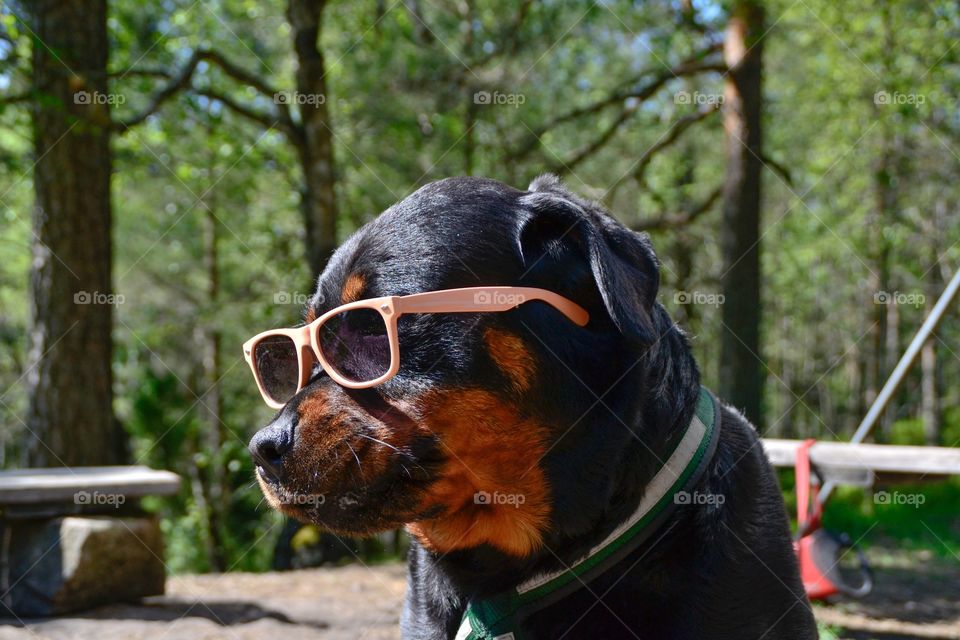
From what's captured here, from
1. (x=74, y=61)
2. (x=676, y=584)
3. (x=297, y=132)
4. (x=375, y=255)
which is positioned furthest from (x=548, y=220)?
(x=297, y=132)

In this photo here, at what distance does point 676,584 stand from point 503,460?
1.77ft

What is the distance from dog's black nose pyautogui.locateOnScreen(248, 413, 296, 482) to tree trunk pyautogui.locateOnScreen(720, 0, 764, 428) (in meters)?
7.92

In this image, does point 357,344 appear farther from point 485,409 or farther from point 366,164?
point 366,164

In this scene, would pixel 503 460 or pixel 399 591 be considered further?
pixel 399 591

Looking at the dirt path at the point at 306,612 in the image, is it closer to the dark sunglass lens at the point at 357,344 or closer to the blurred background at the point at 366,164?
the blurred background at the point at 366,164

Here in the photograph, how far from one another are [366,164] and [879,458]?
956cm

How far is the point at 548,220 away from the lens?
8.16ft

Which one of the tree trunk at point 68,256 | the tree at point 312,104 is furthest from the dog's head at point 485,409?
the tree at point 312,104

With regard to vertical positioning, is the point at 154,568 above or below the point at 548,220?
below

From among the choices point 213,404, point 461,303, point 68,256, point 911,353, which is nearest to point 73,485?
point 68,256

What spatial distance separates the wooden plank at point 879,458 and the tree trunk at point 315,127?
5.03 meters

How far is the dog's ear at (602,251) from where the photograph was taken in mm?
2189

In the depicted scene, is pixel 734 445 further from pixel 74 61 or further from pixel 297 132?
pixel 297 132

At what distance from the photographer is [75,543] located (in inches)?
225
